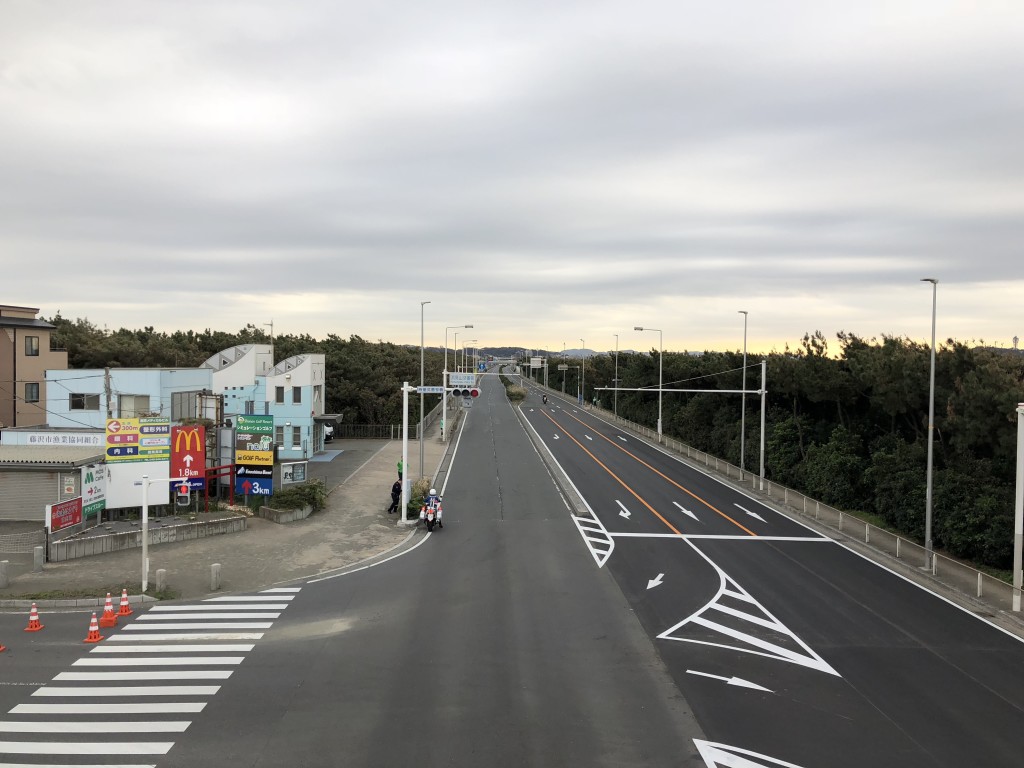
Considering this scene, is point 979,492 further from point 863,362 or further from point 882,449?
point 863,362

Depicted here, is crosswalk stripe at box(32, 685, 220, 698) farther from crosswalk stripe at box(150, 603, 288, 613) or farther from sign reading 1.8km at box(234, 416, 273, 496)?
sign reading 1.8km at box(234, 416, 273, 496)

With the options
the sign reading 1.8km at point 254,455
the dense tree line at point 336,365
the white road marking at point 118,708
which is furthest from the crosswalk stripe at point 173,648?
the dense tree line at point 336,365

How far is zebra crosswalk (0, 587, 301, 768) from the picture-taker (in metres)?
11.5

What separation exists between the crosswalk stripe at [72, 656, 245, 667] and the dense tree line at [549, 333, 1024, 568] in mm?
25791

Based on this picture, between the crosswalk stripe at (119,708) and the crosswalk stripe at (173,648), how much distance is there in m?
2.57

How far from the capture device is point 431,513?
28.7 metres

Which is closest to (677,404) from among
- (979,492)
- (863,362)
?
(863,362)

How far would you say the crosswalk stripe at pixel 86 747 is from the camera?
11336mm

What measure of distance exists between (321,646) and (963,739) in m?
12.8

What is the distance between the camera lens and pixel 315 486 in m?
31.5

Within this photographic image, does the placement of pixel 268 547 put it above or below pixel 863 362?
below

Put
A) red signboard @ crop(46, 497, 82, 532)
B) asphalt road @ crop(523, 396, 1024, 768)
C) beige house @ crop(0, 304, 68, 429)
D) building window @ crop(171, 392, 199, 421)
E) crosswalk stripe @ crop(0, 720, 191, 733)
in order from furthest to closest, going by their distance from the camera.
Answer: beige house @ crop(0, 304, 68, 429) < building window @ crop(171, 392, 199, 421) < red signboard @ crop(46, 497, 82, 532) < asphalt road @ crop(523, 396, 1024, 768) < crosswalk stripe @ crop(0, 720, 191, 733)

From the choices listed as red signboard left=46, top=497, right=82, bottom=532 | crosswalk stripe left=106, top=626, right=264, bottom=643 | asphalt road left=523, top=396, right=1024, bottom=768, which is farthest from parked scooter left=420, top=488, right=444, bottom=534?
red signboard left=46, top=497, right=82, bottom=532

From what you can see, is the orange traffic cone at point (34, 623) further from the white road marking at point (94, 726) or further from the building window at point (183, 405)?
the building window at point (183, 405)
